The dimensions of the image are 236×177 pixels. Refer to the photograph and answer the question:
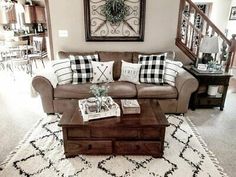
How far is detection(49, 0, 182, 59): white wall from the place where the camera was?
11.9 ft

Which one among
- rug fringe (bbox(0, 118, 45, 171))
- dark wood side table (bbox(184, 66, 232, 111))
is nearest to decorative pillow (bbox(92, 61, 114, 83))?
rug fringe (bbox(0, 118, 45, 171))

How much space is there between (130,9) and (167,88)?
1.57 m

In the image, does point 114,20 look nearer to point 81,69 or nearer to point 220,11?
point 81,69

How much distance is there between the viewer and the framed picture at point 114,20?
3.55 m

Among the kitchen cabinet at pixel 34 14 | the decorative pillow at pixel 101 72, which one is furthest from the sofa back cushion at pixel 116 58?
the kitchen cabinet at pixel 34 14

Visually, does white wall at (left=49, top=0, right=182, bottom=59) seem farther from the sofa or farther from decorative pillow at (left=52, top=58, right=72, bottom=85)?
the sofa

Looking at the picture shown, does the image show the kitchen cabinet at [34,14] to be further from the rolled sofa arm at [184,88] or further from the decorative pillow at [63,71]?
the rolled sofa arm at [184,88]

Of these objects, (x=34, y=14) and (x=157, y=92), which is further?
(x=34, y=14)

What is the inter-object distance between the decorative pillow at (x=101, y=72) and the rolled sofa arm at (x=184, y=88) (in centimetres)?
109

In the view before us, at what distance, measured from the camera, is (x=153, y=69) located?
3.27 metres

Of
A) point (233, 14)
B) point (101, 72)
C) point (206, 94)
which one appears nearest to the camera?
point (101, 72)

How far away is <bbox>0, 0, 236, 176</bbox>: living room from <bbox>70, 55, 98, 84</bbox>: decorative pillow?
40 centimetres

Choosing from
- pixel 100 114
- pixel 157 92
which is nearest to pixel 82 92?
pixel 100 114

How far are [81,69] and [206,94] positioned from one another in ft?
6.91
